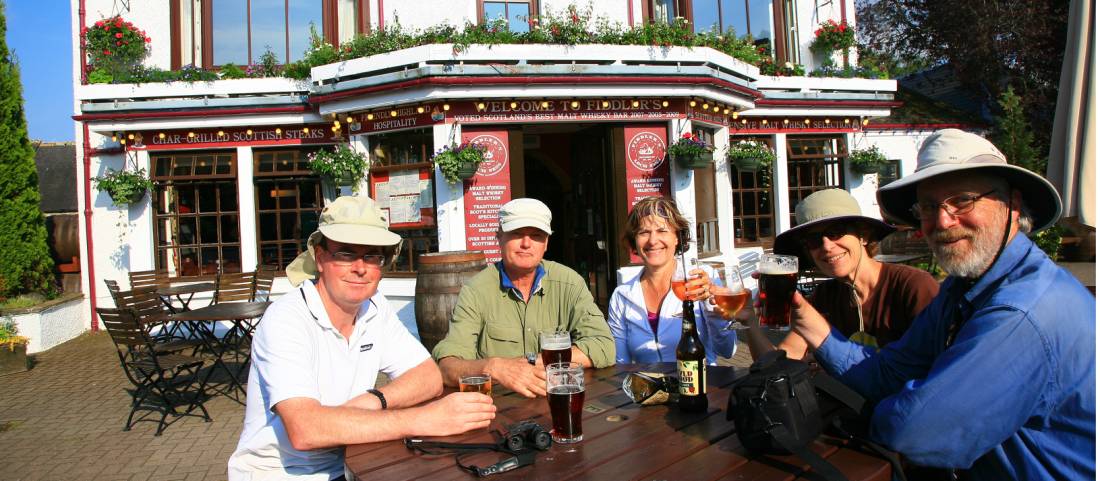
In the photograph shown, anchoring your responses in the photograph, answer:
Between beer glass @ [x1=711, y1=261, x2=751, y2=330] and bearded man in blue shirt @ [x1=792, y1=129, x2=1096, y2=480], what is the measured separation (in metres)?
0.60

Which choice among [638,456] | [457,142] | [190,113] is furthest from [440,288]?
[190,113]

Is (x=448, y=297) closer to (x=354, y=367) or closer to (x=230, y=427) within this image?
(x=230, y=427)

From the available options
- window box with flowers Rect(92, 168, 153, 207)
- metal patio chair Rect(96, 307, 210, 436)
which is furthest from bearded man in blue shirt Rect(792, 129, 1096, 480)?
window box with flowers Rect(92, 168, 153, 207)

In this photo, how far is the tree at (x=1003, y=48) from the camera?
478 inches

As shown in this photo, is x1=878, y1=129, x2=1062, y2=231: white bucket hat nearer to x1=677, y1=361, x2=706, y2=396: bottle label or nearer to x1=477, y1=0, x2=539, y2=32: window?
x1=677, y1=361, x2=706, y2=396: bottle label

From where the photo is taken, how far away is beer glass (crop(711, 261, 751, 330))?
2.18 metres

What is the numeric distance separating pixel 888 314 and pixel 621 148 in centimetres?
554

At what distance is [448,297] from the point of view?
5984 mm

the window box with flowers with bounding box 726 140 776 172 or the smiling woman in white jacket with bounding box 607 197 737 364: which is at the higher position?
the window box with flowers with bounding box 726 140 776 172

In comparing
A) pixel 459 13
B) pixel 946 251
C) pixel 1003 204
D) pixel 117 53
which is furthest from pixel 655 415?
pixel 117 53

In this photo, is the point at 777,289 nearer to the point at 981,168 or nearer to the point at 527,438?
the point at 981,168

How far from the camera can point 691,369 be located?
211cm

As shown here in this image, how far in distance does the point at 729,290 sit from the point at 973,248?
0.73 m

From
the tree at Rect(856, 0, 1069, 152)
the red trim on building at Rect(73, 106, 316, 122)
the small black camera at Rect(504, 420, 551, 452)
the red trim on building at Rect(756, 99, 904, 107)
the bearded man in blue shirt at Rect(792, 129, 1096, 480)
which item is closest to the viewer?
the bearded man in blue shirt at Rect(792, 129, 1096, 480)
